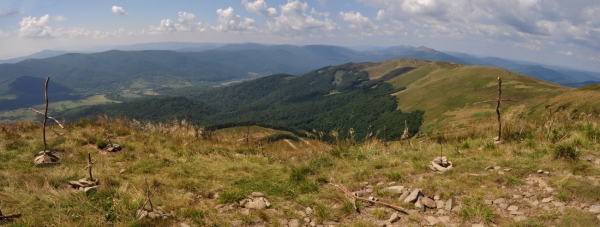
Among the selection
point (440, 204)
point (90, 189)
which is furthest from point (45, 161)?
point (440, 204)

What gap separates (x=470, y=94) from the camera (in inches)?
4513

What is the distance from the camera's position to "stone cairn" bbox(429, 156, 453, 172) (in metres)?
6.77

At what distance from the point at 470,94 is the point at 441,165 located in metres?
128

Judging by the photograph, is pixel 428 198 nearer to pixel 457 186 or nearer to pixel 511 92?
pixel 457 186

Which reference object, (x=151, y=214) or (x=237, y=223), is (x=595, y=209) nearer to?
(x=237, y=223)

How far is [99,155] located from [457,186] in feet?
33.2

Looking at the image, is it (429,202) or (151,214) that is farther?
(429,202)

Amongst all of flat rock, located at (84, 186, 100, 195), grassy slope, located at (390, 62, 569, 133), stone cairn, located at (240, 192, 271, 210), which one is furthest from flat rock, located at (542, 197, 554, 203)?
grassy slope, located at (390, 62, 569, 133)

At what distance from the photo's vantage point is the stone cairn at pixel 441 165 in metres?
Result: 6.77

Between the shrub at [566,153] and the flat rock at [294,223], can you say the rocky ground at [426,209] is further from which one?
the shrub at [566,153]

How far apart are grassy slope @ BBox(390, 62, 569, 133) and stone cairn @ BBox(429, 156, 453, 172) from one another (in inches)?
3088

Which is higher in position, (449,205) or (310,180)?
(449,205)

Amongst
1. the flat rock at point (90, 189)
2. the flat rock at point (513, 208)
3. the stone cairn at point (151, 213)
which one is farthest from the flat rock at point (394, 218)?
the flat rock at point (90, 189)

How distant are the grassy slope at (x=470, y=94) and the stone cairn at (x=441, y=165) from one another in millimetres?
78422
